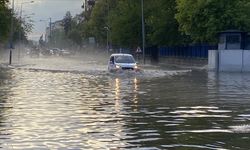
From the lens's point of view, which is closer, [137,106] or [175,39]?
[137,106]

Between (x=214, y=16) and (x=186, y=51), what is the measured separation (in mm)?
18970

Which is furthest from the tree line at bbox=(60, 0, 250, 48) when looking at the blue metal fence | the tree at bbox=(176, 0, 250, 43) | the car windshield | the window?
the car windshield

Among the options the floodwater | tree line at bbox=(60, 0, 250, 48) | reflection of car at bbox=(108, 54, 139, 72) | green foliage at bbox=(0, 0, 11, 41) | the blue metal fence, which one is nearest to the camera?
the floodwater

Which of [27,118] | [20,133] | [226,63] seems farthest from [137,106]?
[226,63]

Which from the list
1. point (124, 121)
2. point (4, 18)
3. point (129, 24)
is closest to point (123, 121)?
point (124, 121)

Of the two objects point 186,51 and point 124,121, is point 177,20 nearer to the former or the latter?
point 186,51

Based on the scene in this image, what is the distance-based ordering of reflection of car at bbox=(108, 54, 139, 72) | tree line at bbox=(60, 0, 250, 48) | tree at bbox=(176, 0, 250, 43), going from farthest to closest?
1. tree line at bbox=(60, 0, 250, 48)
2. tree at bbox=(176, 0, 250, 43)
3. reflection of car at bbox=(108, 54, 139, 72)

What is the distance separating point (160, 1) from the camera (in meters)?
83.8

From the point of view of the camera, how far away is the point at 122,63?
47.6m

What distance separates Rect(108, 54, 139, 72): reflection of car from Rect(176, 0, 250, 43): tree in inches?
687

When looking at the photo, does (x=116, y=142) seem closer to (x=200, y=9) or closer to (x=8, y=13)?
(x=200, y=9)

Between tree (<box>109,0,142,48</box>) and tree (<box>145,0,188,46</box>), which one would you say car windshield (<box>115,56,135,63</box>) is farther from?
tree (<box>109,0,142,48</box>)

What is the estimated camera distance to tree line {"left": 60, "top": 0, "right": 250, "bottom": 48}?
209 feet

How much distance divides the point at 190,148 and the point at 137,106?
30.3 feet
